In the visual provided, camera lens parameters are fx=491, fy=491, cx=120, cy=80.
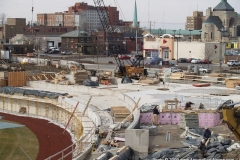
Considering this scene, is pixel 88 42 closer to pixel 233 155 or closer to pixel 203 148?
pixel 203 148

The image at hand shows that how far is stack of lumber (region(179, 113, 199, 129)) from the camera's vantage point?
16125 mm

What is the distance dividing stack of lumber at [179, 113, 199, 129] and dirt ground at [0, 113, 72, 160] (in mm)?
4274

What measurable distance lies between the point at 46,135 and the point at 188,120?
29.3 ft

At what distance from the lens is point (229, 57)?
52.3 metres

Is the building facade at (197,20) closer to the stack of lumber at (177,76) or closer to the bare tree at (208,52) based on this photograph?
the bare tree at (208,52)

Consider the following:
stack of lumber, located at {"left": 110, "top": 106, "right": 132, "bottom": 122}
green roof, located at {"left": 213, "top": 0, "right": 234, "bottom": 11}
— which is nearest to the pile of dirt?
stack of lumber, located at {"left": 110, "top": 106, "right": 132, "bottom": 122}

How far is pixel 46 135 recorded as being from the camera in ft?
75.3

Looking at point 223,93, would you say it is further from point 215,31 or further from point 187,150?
point 215,31

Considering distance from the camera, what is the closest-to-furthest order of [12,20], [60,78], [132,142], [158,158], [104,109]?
[158,158] → [132,142] → [104,109] → [60,78] → [12,20]

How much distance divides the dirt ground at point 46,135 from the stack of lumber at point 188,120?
4274mm

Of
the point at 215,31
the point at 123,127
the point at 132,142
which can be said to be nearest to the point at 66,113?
the point at 123,127

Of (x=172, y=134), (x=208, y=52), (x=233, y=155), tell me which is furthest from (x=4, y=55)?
(x=233, y=155)

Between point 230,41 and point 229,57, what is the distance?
15.9 m

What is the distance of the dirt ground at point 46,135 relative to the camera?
2012 centimetres
